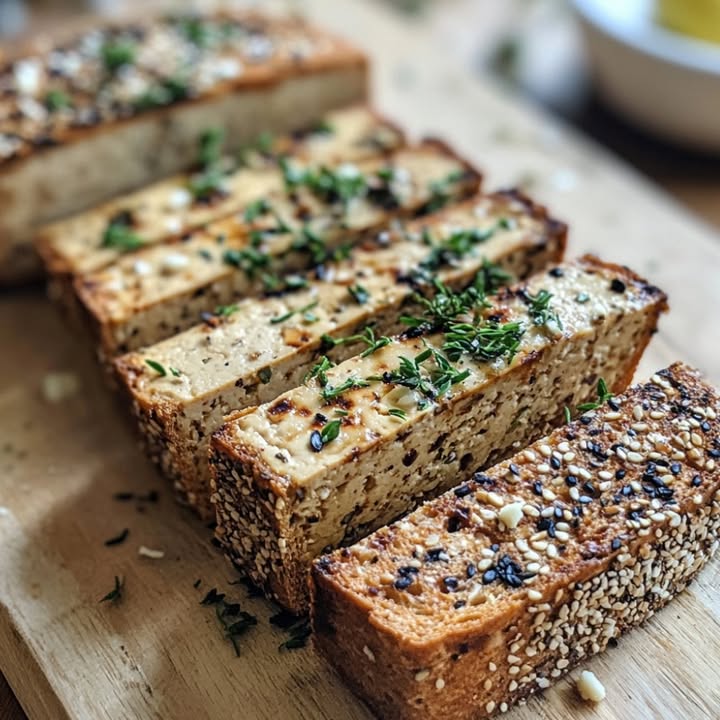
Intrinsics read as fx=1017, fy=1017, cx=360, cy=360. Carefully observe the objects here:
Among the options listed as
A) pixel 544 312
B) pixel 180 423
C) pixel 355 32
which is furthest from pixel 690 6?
pixel 180 423

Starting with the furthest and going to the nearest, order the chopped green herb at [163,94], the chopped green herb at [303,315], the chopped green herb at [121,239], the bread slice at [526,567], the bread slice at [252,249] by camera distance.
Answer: the chopped green herb at [163,94] < the chopped green herb at [121,239] < the bread slice at [252,249] < the chopped green herb at [303,315] < the bread slice at [526,567]

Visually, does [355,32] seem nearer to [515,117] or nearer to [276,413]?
[515,117]

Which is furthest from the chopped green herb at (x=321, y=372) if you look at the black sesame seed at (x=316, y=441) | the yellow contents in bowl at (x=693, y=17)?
the yellow contents in bowl at (x=693, y=17)

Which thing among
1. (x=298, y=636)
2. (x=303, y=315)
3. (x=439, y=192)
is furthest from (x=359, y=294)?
(x=298, y=636)

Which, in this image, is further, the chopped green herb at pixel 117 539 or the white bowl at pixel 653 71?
the white bowl at pixel 653 71

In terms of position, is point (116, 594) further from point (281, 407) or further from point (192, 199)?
point (192, 199)

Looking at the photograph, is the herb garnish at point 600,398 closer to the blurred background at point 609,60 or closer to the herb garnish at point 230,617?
the herb garnish at point 230,617

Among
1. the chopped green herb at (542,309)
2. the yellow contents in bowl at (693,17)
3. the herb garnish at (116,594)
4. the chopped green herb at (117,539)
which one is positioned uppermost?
the yellow contents in bowl at (693,17)
